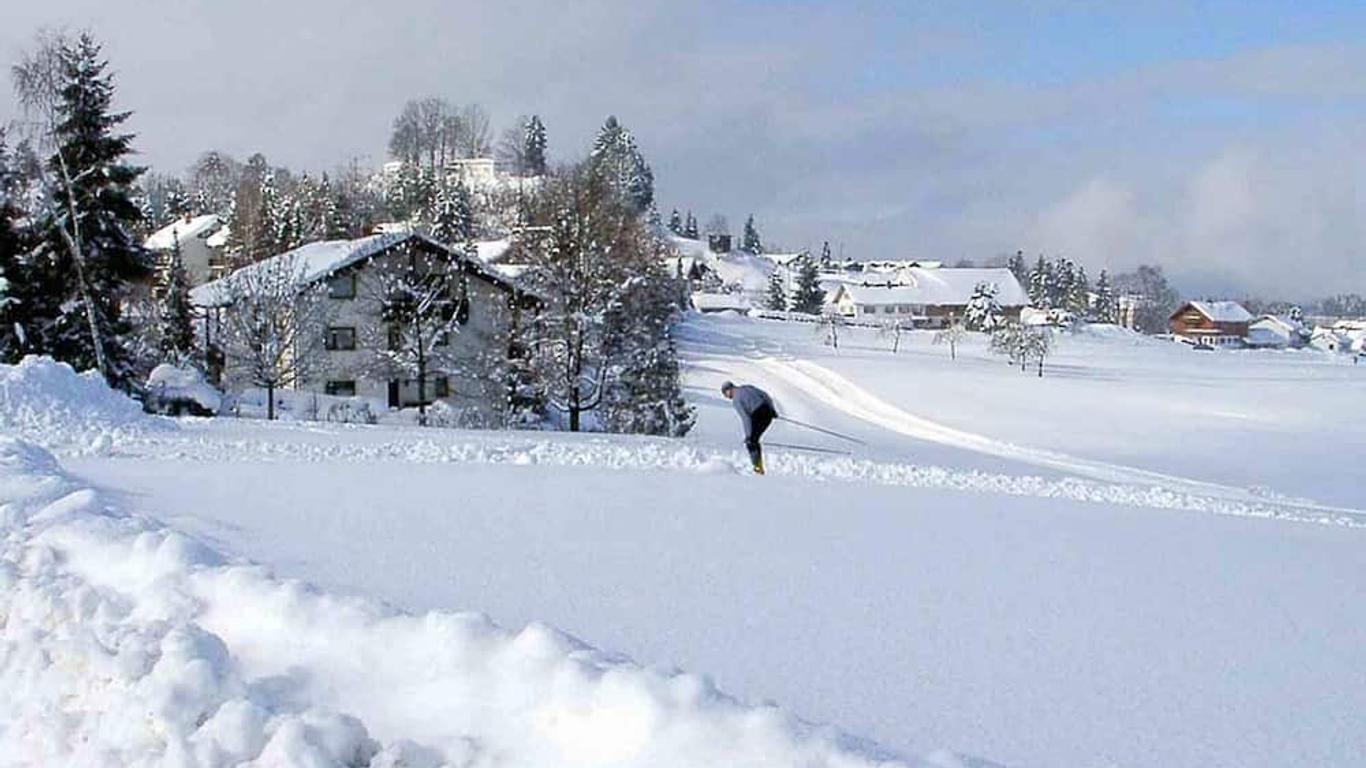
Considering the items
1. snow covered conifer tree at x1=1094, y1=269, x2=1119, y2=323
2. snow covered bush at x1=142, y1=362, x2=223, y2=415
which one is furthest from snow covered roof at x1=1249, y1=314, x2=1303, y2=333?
snow covered bush at x1=142, y1=362, x2=223, y2=415

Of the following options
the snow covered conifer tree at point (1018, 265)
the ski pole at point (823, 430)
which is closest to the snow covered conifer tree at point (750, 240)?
the snow covered conifer tree at point (1018, 265)

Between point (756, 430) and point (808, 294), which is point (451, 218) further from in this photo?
point (756, 430)

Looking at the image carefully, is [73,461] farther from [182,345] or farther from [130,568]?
[182,345]

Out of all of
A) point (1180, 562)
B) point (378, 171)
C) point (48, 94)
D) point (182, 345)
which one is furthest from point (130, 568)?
point (378, 171)

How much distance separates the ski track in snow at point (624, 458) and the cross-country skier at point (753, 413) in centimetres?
34

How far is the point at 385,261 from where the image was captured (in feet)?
137

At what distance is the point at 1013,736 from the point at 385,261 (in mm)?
39632

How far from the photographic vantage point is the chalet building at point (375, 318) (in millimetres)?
40844

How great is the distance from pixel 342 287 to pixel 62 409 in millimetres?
25466

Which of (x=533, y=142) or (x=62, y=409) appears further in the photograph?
(x=533, y=142)

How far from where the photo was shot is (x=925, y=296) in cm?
11994

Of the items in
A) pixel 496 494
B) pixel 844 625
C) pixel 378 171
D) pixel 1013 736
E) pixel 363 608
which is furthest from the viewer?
pixel 378 171

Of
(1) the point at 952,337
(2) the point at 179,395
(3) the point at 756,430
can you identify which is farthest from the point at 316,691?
(1) the point at 952,337

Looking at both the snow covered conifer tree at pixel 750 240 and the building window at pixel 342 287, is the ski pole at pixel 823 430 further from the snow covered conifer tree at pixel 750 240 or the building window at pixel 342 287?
the snow covered conifer tree at pixel 750 240
